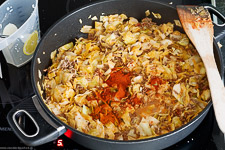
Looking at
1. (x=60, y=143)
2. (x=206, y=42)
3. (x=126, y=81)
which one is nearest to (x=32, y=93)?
(x=60, y=143)

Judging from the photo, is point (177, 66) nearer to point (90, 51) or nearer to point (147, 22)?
point (147, 22)

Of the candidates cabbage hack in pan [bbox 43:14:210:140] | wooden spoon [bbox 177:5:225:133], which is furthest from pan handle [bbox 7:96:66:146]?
wooden spoon [bbox 177:5:225:133]

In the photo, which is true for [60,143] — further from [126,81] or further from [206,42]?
[206,42]

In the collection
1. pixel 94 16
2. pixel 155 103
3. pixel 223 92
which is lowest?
pixel 155 103

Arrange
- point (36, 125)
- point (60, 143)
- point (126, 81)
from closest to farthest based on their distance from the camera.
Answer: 1. point (36, 125)
2. point (60, 143)
3. point (126, 81)

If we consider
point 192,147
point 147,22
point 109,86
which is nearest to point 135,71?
point 109,86

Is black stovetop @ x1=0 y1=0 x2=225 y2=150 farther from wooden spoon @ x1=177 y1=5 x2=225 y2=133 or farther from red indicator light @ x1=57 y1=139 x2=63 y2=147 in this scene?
wooden spoon @ x1=177 y1=5 x2=225 y2=133
